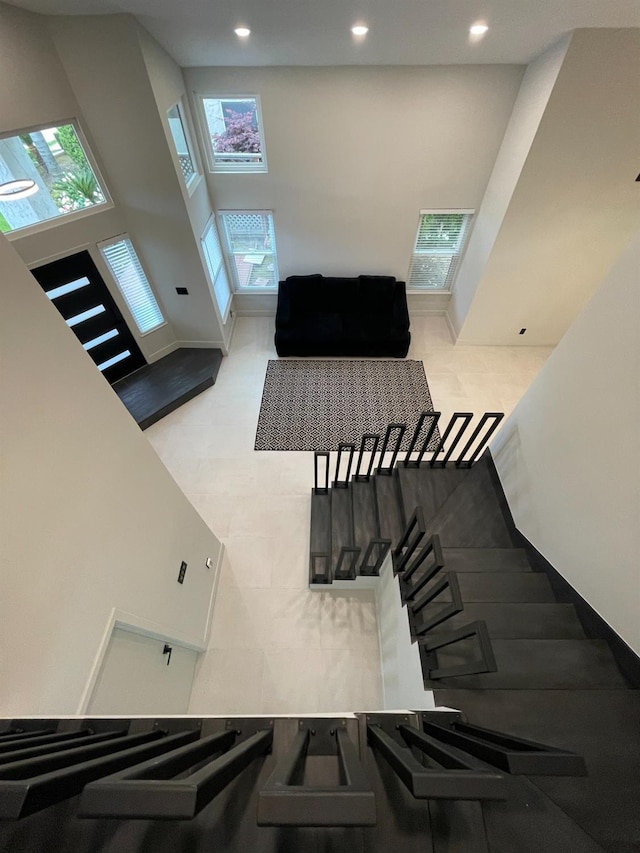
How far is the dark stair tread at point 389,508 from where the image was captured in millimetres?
2527

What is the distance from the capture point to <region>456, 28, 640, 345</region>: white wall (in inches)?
111

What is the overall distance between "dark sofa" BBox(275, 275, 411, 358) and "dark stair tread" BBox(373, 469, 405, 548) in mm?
2423

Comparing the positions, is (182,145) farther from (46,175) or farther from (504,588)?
(504,588)

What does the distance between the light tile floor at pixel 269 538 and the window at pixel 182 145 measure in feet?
6.60

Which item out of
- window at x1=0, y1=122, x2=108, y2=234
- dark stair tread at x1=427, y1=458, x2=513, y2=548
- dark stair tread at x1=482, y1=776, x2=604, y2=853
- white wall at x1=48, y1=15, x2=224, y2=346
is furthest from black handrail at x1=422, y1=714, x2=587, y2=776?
white wall at x1=48, y1=15, x2=224, y2=346

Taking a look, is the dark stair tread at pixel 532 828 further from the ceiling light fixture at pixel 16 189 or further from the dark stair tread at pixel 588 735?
the ceiling light fixture at pixel 16 189

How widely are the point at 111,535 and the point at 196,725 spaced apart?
2.70 ft

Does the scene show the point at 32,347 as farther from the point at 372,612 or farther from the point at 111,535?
the point at 372,612

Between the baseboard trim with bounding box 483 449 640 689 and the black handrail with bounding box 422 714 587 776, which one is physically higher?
the baseboard trim with bounding box 483 449 640 689

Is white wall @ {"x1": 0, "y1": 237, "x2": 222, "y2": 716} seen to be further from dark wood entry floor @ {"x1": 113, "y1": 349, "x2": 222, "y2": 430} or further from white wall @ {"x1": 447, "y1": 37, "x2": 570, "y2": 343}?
white wall @ {"x1": 447, "y1": 37, "x2": 570, "y2": 343}

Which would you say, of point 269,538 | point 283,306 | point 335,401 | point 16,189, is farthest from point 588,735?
point 283,306

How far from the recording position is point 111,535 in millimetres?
1540

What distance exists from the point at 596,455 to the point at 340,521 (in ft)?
5.94

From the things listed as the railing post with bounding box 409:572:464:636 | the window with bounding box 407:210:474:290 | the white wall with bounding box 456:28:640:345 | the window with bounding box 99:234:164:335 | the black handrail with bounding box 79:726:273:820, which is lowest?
the black handrail with bounding box 79:726:273:820
